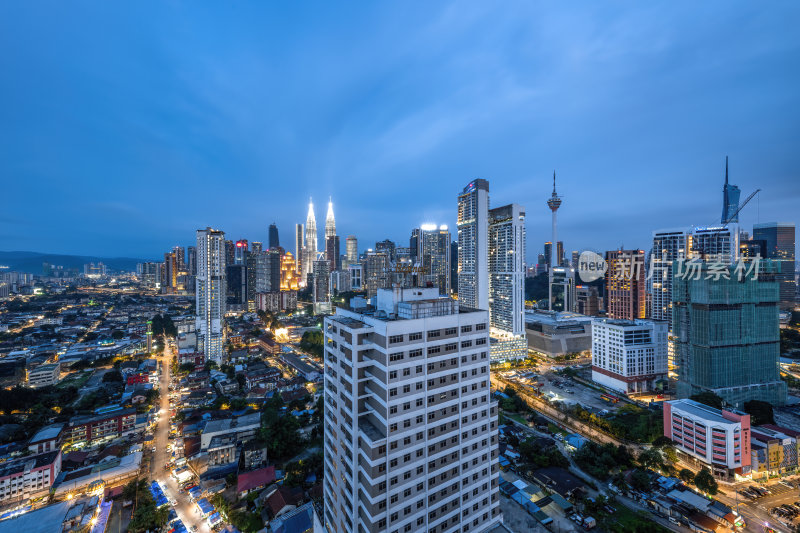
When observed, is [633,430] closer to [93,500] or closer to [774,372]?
[774,372]

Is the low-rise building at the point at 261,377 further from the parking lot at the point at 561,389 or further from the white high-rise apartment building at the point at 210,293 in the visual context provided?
the parking lot at the point at 561,389

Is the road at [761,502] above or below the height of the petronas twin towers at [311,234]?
below

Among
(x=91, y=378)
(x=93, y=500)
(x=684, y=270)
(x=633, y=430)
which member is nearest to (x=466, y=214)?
(x=684, y=270)

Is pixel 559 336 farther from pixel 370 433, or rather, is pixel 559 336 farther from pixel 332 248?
pixel 332 248

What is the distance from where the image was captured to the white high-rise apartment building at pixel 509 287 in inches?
1946

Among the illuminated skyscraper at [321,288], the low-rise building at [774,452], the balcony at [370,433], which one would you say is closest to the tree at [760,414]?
the low-rise building at [774,452]

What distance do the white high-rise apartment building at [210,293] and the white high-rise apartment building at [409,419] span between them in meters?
40.7

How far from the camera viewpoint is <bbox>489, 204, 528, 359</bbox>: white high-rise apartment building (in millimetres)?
49438

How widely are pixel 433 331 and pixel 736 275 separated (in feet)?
111

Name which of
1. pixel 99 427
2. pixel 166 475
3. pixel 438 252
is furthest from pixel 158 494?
pixel 438 252

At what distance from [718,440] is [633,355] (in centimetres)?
1586

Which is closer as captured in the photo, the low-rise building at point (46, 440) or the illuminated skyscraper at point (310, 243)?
the low-rise building at point (46, 440)

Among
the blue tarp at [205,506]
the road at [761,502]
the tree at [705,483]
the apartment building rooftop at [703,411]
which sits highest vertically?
the apartment building rooftop at [703,411]

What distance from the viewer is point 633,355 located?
119 feet
